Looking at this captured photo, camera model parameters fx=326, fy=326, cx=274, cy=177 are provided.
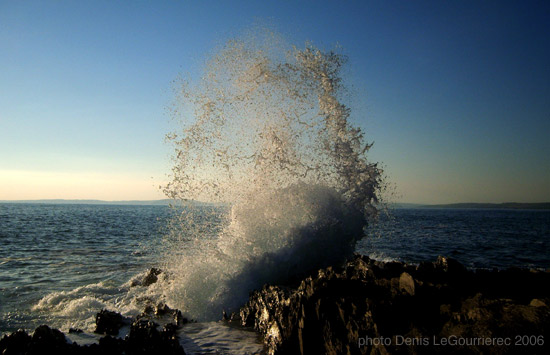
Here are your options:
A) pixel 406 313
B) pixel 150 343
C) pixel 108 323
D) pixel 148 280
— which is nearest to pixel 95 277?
pixel 148 280

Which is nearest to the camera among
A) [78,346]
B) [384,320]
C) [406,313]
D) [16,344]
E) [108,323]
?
[16,344]

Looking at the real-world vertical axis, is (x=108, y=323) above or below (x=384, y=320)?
below

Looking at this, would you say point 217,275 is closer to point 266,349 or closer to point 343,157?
point 266,349

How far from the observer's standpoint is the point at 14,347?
5207mm

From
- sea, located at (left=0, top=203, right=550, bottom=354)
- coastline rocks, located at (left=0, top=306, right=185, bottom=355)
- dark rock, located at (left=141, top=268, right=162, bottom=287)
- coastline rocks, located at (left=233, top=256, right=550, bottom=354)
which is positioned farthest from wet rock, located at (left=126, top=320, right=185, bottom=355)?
dark rock, located at (left=141, top=268, right=162, bottom=287)

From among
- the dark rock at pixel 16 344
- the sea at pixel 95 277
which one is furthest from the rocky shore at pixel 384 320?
the sea at pixel 95 277

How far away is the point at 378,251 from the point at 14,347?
65.0 ft

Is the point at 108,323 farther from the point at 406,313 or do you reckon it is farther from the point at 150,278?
the point at 406,313

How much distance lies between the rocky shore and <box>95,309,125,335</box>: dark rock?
0.02 meters

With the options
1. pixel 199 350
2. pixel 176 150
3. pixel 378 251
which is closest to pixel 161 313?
pixel 199 350

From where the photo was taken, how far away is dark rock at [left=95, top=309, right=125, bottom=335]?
7.44 metres

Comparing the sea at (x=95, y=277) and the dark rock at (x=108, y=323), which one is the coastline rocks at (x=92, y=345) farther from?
the dark rock at (x=108, y=323)

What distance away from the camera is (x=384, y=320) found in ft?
18.3

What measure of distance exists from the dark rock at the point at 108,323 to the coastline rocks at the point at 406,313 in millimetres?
2919
